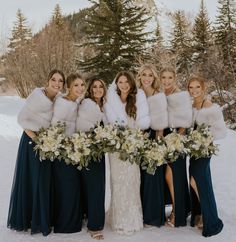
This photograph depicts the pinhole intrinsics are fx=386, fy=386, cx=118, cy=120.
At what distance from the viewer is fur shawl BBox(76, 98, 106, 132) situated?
4.58 metres

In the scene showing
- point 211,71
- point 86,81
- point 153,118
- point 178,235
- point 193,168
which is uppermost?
point 211,71

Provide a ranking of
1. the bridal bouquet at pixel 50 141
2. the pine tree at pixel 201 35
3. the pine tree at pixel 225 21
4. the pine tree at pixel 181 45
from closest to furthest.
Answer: the bridal bouquet at pixel 50 141 < the pine tree at pixel 181 45 < the pine tree at pixel 201 35 < the pine tree at pixel 225 21

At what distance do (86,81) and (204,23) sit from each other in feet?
88.4

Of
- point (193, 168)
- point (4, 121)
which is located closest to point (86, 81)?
point (193, 168)

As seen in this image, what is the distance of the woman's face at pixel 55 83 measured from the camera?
466 cm

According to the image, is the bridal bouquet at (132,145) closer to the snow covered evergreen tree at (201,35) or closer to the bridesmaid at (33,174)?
the bridesmaid at (33,174)

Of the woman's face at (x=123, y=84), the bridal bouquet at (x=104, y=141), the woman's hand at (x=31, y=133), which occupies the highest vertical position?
the woman's face at (x=123, y=84)

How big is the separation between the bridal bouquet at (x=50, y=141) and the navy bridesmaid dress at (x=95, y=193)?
46 cm

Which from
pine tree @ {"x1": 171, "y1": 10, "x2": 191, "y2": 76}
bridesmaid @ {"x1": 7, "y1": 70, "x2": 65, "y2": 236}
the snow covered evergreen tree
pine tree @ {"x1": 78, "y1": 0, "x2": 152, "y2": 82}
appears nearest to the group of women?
bridesmaid @ {"x1": 7, "y1": 70, "x2": 65, "y2": 236}

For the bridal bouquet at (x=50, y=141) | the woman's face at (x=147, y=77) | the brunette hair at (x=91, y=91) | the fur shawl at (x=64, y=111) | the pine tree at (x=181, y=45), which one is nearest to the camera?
the bridal bouquet at (x=50, y=141)

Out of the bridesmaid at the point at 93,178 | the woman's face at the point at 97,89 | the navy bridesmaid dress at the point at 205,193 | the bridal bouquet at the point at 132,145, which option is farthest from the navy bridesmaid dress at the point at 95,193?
the navy bridesmaid dress at the point at 205,193

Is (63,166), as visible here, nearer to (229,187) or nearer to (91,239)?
(91,239)

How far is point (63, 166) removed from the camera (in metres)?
4.58

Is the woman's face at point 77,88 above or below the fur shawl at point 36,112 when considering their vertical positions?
above
